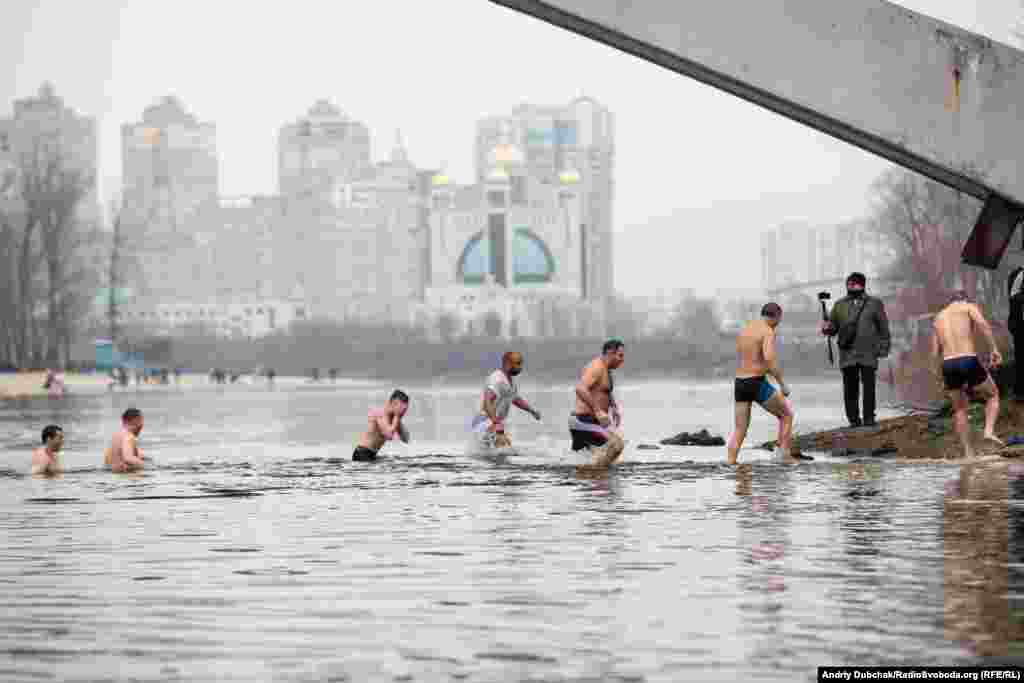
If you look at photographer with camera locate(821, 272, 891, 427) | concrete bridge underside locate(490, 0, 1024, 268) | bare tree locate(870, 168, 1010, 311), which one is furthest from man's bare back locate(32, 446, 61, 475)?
bare tree locate(870, 168, 1010, 311)

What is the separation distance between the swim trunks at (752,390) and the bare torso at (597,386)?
119 centimetres

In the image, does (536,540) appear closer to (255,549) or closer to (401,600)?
(255,549)

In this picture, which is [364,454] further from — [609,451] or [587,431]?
[609,451]

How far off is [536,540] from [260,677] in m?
4.85

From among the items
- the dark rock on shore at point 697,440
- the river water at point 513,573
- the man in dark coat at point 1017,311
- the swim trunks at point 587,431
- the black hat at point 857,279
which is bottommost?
the river water at point 513,573

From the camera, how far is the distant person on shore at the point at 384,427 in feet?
70.8

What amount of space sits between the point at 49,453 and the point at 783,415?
22.9 feet

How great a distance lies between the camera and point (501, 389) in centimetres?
2200

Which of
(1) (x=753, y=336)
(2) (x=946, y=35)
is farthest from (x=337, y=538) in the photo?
(1) (x=753, y=336)

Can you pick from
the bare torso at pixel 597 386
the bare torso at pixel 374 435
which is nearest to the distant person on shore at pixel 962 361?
the bare torso at pixel 597 386

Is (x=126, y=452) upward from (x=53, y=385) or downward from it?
downward

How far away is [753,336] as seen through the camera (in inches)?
763

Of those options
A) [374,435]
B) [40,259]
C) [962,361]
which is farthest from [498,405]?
[40,259]

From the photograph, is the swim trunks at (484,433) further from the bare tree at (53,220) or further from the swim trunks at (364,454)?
the bare tree at (53,220)
